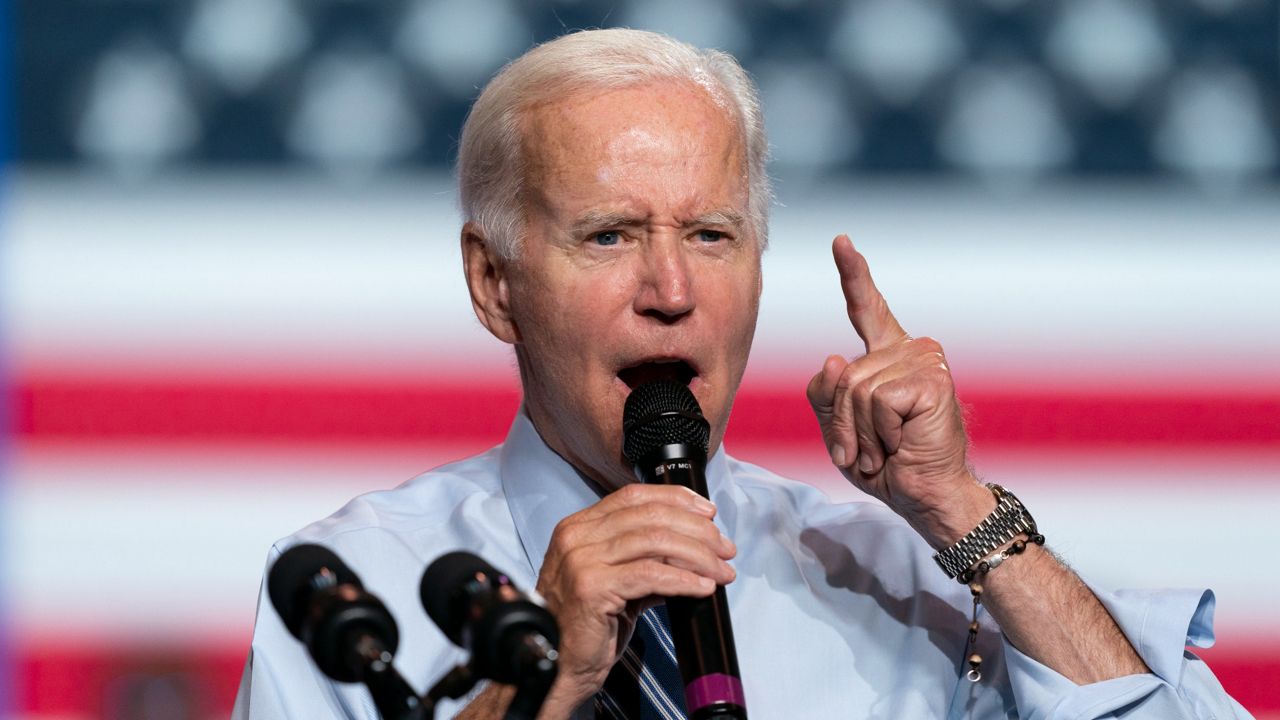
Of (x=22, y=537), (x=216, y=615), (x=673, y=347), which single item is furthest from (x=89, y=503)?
(x=673, y=347)

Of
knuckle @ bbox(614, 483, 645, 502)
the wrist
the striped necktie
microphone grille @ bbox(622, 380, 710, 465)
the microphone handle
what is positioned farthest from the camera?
the wrist

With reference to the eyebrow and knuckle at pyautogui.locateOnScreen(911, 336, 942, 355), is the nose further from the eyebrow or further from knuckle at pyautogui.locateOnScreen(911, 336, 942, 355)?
knuckle at pyautogui.locateOnScreen(911, 336, 942, 355)

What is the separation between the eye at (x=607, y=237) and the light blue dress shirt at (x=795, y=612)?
28 cm

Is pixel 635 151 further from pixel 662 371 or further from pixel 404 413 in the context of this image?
pixel 404 413

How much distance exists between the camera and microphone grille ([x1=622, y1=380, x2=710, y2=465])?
1.30 metres

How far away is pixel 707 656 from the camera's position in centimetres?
111

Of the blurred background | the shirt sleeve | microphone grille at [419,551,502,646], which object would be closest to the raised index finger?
the shirt sleeve

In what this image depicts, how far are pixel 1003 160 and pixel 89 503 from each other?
1782 mm

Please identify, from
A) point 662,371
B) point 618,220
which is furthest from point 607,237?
point 662,371

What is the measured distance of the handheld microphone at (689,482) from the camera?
3.56 ft

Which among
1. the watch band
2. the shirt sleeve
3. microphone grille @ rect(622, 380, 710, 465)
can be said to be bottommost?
the shirt sleeve

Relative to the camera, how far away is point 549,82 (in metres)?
1.60

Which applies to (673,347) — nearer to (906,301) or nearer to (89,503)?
(906,301)

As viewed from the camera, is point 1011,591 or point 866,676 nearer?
point 1011,591
